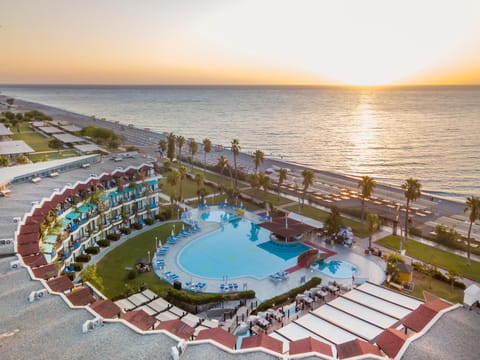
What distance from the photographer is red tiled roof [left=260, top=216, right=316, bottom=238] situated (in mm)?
43469

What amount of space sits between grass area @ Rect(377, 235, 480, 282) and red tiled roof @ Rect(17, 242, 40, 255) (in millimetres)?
35389

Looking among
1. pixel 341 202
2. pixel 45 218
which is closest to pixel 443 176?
pixel 341 202

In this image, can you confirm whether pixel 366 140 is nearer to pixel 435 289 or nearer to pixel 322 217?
pixel 322 217

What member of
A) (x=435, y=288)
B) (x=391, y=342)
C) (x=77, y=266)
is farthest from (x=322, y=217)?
(x=391, y=342)

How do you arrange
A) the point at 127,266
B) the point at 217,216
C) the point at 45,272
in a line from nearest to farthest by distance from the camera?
the point at 45,272 → the point at 127,266 → the point at 217,216

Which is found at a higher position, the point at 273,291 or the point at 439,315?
the point at 439,315

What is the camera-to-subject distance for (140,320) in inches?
801

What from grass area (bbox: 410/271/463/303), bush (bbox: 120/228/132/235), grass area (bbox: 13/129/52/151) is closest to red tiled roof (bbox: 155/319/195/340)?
grass area (bbox: 410/271/463/303)

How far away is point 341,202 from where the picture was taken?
58.8 meters

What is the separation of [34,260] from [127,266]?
12789mm

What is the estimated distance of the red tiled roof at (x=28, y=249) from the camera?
2534 cm

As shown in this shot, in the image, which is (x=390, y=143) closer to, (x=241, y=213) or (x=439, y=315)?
(x=241, y=213)

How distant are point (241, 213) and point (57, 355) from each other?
1468 inches

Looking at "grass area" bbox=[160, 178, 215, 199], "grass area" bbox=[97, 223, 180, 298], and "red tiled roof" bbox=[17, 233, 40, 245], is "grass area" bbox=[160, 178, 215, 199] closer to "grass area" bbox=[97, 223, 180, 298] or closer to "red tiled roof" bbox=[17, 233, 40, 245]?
"grass area" bbox=[97, 223, 180, 298]
